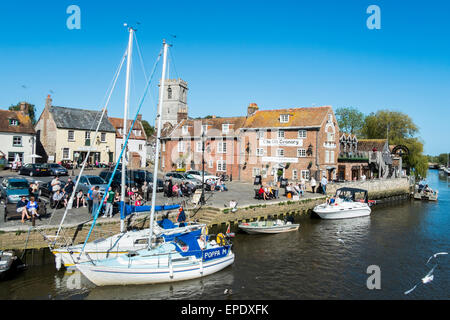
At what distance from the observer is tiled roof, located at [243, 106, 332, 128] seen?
41844mm

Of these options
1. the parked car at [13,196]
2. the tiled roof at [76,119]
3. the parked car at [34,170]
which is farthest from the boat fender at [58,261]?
the tiled roof at [76,119]

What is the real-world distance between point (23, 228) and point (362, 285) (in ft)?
56.1

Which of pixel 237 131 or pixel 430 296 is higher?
pixel 237 131

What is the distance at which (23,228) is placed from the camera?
55.2 ft

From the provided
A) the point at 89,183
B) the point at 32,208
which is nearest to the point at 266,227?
the point at 89,183

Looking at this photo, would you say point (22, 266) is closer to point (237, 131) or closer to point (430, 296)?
point (430, 296)

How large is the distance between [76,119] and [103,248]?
41.2 meters

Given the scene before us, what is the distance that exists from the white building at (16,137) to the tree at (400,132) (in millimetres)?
56388

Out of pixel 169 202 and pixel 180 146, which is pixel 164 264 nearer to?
pixel 169 202

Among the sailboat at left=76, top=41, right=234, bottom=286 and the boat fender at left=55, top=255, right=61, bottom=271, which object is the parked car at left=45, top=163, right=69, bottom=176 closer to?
the boat fender at left=55, top=255, right=61, bottom=271

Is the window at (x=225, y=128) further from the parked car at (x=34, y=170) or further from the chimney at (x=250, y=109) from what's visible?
the parked car at (x=34, y=170)

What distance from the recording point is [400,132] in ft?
217

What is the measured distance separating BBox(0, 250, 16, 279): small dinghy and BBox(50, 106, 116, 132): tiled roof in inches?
1427
